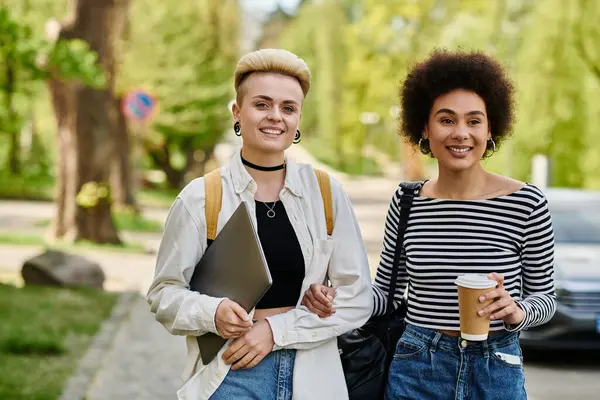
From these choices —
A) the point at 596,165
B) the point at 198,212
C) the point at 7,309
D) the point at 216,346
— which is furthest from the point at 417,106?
the point at 596,165

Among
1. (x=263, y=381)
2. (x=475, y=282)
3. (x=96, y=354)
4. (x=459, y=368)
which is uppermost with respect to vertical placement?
(x=475, y=282)

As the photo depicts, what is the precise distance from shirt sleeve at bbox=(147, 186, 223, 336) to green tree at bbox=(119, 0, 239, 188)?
3309 centimetres

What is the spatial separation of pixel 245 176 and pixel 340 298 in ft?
1.66

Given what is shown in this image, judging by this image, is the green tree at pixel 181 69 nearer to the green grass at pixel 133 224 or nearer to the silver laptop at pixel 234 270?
the green grass at pixel 133 224

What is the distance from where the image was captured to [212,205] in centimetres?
324

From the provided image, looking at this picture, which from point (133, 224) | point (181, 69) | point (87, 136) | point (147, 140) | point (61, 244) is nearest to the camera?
point (87, 136)

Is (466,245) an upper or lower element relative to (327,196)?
lower

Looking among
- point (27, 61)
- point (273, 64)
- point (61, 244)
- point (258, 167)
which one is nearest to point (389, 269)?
point (258, 167)

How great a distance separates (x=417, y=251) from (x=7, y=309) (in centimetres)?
858

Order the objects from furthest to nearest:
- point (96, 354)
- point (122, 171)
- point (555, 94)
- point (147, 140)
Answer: point (147, 140) < point (122, 171) < point (555, 94) < point (96, 354)

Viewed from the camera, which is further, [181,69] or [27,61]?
[181,69]

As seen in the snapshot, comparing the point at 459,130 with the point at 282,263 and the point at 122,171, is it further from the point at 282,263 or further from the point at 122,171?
the point at 122,171

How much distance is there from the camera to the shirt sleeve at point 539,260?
10.6 feet

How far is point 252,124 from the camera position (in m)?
3.24
